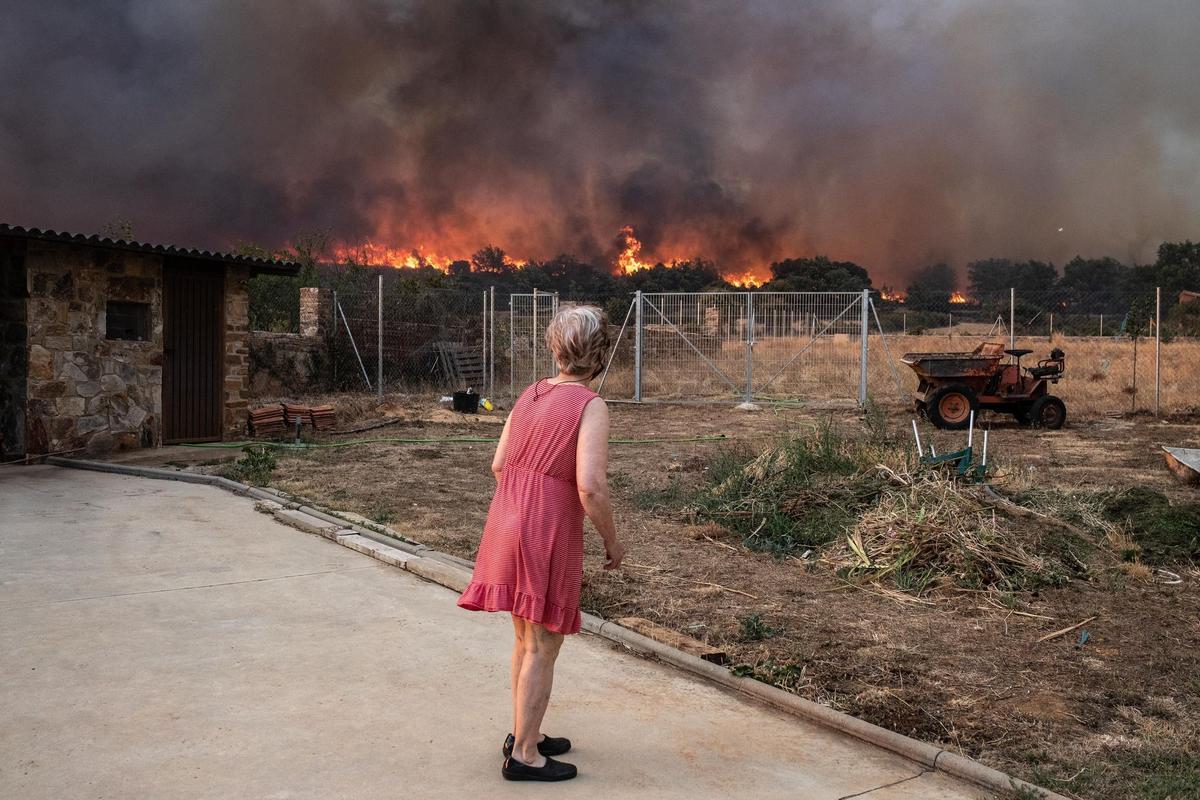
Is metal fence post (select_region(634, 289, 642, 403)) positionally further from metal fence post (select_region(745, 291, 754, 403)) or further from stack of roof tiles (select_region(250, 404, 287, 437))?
stack of roof tiles (select_region(250, 404, 287, 437))

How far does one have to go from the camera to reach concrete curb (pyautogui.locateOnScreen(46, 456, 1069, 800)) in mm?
3654

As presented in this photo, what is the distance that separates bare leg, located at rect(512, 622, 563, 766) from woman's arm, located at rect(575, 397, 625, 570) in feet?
1.41

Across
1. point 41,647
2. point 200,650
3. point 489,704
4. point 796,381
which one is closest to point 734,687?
point 489,704

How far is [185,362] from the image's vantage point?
1351cm

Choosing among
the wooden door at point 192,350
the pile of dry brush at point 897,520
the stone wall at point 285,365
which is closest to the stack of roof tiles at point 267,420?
the wooden door at point 192,350

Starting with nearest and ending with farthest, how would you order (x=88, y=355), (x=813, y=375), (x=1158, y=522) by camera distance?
(x=1158, y=522)
(x=88, y=355)
(x=813, y=375)

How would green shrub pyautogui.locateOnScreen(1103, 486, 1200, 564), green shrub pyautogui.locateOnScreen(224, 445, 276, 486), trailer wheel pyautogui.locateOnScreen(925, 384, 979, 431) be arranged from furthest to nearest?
trailer wheel pyautogui.locateOnScreen(925, 384, 979, 431) → green shrub pyautogui.locateOnScreen(224, 445, 276, 486) → green shrub pyautogui.locateOnScreen(1103, 486, 1200, 564)

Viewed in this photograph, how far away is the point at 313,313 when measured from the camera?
814 inches

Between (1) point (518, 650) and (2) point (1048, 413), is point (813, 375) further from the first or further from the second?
(1) point (518, 650)

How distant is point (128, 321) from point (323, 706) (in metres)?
10.3

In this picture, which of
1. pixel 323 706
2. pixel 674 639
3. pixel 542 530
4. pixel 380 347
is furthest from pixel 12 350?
pixel 542 530

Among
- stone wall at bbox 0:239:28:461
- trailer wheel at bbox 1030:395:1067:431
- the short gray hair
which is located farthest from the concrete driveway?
trailer wheel at bbox 1030:395:1067:431

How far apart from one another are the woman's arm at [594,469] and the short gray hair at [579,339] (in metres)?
0.18

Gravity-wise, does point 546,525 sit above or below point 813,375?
below
